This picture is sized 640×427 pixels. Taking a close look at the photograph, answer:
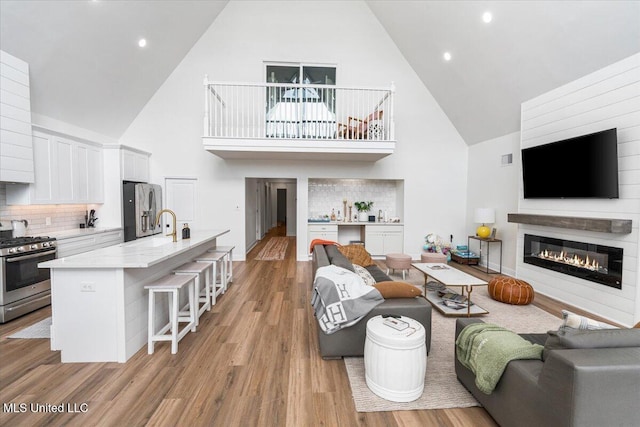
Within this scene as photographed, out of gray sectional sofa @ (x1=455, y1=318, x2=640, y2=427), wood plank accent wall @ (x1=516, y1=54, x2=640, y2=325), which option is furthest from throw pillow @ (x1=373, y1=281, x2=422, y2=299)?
wood plank accent wall @ (x1=516, y1=54, x2=640, y2=325)

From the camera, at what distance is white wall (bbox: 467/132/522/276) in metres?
5.39

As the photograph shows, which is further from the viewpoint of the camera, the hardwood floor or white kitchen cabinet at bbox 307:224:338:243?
white kitchen cabinet at bbox 307:224:338:243

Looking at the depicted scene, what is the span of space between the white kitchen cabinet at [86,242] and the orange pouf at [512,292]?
626 cm

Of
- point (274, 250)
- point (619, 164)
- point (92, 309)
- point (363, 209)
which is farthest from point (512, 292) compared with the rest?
point (274, 250)

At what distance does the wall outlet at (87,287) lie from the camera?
248 cm

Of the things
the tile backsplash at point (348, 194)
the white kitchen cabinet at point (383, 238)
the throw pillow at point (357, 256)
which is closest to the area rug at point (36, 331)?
the throw pillow at point (357, 256)

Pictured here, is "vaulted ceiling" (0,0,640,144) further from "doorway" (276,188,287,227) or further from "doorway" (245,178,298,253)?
"doorway" (276,188,287,227)

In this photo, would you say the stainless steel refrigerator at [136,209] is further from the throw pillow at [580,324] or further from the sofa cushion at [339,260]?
the throw pillow at [580,324]

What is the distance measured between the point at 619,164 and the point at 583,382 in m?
3.39

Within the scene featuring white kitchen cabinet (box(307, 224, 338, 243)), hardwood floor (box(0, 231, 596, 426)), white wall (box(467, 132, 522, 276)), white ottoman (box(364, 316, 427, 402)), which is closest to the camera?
hardwood floor (box(0, 231, 596, 426))

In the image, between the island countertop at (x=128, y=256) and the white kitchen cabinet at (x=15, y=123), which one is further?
the white kitchen cabinet at (x=15, y=123)

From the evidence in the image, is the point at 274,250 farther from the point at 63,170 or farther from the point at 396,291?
the point at 396,291

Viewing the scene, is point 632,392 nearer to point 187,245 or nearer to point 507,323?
point 507,323

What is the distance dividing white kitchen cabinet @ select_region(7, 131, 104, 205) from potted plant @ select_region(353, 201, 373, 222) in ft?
17.7
